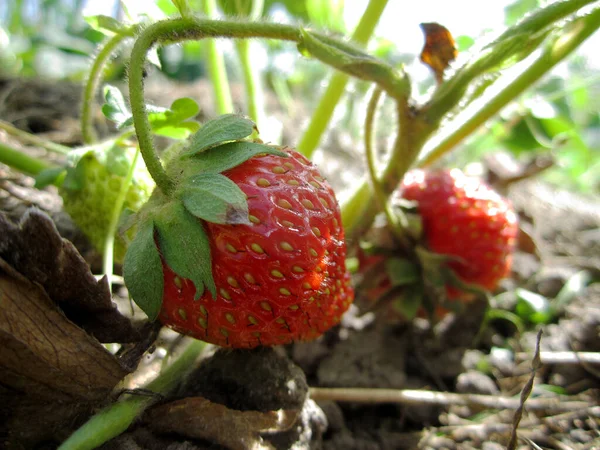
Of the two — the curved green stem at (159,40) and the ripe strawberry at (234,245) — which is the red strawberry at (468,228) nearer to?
the ripe strawberry at (234,245)

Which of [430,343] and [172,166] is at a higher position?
[172,166]

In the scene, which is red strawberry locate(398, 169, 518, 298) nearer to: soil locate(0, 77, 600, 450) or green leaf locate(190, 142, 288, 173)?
soil locate(0, 77, 600, 450)

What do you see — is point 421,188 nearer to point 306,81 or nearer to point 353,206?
point 353,206

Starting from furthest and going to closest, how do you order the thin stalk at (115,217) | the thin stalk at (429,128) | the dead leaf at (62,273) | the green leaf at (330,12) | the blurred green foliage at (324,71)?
the green leaf at (330,12)
the blurred green foliage at (324,71)
the thin stalk at (429,128)
the thin stalk at (115,217)
the dead leaf at (62,273)

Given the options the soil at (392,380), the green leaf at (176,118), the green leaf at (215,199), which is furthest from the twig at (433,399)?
the green leaf at (176,118)

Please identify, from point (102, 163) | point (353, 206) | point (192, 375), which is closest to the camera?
point (192, 375)

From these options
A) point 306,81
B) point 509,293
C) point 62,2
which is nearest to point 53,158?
point 509,293
